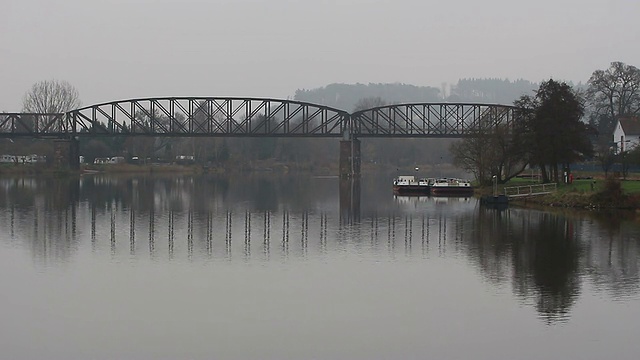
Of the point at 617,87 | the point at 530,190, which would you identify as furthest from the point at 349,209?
the point at 617,87

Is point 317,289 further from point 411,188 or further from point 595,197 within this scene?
point 411,188

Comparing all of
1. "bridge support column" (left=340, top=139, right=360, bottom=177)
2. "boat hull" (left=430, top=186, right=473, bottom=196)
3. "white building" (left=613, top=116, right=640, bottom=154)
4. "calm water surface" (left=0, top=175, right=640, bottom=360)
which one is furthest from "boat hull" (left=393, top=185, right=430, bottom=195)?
"bridge support column" (left=340, top=139, right=360, bottom=177)

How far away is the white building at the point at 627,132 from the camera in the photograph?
104750 millimetres

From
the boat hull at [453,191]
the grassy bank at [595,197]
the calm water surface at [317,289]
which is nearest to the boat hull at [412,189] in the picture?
the boat hull at [453,191]

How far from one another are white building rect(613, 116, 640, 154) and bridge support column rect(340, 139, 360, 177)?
193 feet

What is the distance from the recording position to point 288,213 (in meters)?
61.4

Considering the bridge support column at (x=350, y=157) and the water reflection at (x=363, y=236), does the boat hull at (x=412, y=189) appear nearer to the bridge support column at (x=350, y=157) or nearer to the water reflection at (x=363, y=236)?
the water reflection at (x=363, y=236)

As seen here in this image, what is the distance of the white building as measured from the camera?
10475 centimetres

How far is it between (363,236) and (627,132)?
7094 centimetres

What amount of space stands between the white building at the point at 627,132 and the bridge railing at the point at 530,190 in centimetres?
3064

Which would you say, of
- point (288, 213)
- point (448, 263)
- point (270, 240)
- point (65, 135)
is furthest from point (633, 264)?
point (65, 135)

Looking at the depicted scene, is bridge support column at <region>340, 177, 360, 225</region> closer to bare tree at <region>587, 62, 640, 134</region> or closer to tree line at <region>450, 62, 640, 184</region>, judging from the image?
tree line at <region>450, 62, 640, 184</region>

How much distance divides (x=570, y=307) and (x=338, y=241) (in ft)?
60.1

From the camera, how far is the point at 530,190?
74375 millimetres
